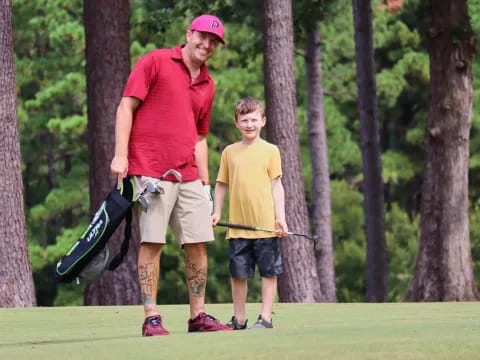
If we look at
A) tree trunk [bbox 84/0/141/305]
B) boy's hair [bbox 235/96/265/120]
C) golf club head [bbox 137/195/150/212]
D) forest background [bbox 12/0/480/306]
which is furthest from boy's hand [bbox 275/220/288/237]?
forest background [bbox 12/0/480/306]

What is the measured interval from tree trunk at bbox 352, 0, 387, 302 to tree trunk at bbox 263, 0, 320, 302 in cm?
632

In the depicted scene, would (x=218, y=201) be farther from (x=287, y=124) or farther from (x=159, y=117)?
(x=287, y=124)

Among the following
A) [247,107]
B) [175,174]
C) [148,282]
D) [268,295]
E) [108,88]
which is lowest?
[268,295]

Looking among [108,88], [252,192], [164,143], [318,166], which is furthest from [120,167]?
[318,166]

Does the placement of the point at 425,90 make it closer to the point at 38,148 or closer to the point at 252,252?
the point at 38,148

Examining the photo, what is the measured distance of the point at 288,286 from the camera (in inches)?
684

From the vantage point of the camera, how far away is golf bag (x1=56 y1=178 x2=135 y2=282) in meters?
8.32

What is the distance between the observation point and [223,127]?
35.2 meters

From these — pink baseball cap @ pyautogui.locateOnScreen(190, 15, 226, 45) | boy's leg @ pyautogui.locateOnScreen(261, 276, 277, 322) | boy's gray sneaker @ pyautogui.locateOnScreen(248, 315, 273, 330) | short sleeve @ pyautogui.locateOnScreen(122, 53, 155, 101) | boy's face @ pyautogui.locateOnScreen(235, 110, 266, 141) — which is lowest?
boy's gray sneaker @ pyautogui.locateOnScreen(248, 315, 273, 330)

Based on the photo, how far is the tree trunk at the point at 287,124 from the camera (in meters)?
16.9

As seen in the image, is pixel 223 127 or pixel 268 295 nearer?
pixel 268 295

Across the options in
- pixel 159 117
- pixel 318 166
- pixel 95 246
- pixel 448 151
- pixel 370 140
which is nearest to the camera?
pixel 95 246

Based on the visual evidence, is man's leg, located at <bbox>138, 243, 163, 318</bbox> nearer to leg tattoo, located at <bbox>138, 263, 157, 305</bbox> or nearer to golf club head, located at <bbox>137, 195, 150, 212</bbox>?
leg tattoo, located at <bbox>138, 263, 157, 305</bbox>

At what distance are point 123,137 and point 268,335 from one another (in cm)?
159
